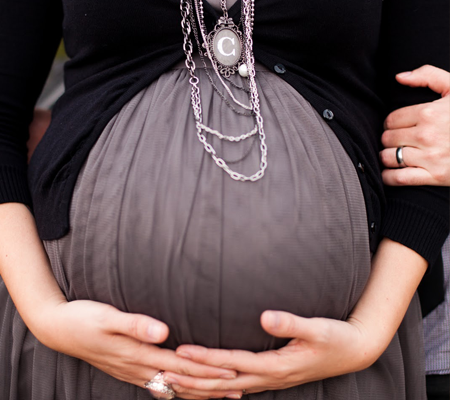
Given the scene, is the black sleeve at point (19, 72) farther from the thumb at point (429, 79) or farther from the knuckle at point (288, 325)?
the thumb at point (429, 79)

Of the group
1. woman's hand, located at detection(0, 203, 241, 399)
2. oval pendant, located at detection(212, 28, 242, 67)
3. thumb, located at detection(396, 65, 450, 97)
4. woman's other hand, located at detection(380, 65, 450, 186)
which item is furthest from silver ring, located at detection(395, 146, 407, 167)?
woman's hand, located at detection(0, 203, 241, 399)

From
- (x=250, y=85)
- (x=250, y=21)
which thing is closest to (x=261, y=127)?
(x=250, y=85)

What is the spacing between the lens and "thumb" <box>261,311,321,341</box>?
1.97 ft

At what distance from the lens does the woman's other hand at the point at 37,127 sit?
1.18m

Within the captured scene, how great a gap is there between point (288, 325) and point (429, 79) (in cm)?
63

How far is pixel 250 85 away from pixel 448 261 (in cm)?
64

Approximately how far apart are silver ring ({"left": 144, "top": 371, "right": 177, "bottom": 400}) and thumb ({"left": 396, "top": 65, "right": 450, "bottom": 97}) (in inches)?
31.2

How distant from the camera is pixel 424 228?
0.81 meters

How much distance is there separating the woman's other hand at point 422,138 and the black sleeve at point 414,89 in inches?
1.1

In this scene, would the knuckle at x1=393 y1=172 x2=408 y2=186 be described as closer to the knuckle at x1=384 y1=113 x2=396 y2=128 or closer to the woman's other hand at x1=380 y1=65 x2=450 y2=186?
the woman's other hand at x1=380 y1=65 x2=450 y2=186

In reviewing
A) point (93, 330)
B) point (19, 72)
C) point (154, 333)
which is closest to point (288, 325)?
point (154, 333)

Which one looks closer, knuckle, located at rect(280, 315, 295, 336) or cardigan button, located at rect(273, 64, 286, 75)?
knuckle, located at rect(280, 315, 295, 336)

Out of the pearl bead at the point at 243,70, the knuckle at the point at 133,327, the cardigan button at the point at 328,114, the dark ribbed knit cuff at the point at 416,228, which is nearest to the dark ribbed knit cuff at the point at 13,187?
the knuckle at the point at 133,327

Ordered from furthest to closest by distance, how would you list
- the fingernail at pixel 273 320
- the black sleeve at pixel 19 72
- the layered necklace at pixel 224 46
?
the black sleeve at pixel 19 72 < the layered necklace at pixel 224 46 < the fingernail at pixel 273 320
